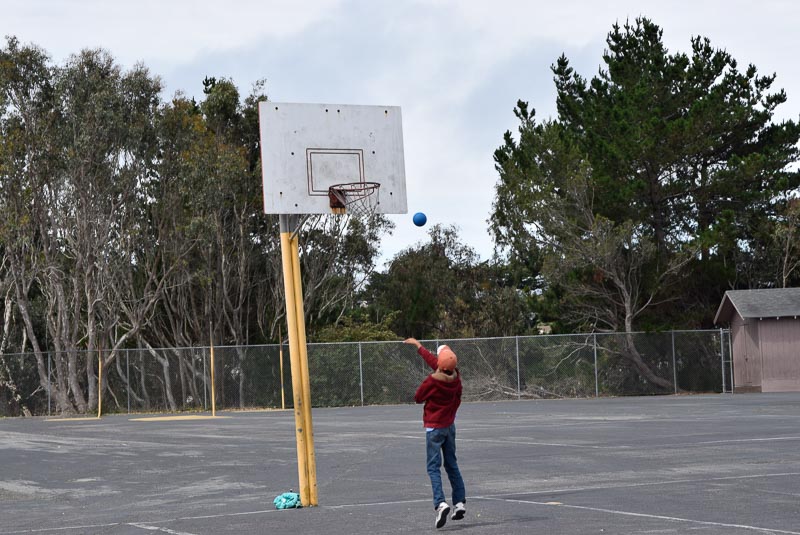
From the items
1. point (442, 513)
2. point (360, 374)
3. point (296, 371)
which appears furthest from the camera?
point (360, 374)

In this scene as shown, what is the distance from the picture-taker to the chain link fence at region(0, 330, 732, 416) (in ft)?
147

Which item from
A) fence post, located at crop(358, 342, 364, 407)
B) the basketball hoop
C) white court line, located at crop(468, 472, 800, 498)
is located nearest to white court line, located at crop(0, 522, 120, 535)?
the basketball hoop

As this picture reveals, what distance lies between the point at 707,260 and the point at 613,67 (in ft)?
36.4

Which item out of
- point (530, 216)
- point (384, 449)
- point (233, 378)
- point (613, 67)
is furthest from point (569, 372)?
point (384, 449)

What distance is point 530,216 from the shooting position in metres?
50.3

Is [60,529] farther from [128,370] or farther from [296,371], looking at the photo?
[128,370]

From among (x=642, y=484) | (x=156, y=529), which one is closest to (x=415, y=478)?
(x=642, y=484)

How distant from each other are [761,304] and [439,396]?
36.5m

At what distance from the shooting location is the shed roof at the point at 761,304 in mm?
43906

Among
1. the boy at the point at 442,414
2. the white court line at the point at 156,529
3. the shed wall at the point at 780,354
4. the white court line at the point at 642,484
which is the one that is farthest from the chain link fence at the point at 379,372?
the boy at the point at 442,414

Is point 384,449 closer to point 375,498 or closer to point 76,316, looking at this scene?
point 375,498

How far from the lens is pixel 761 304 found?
4459 centimetres

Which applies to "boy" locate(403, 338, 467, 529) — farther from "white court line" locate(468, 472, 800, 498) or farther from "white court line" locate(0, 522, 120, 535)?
"white court line" locate(0, 522, 120, 535)

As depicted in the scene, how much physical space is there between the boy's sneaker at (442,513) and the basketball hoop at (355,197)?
13.0ft
